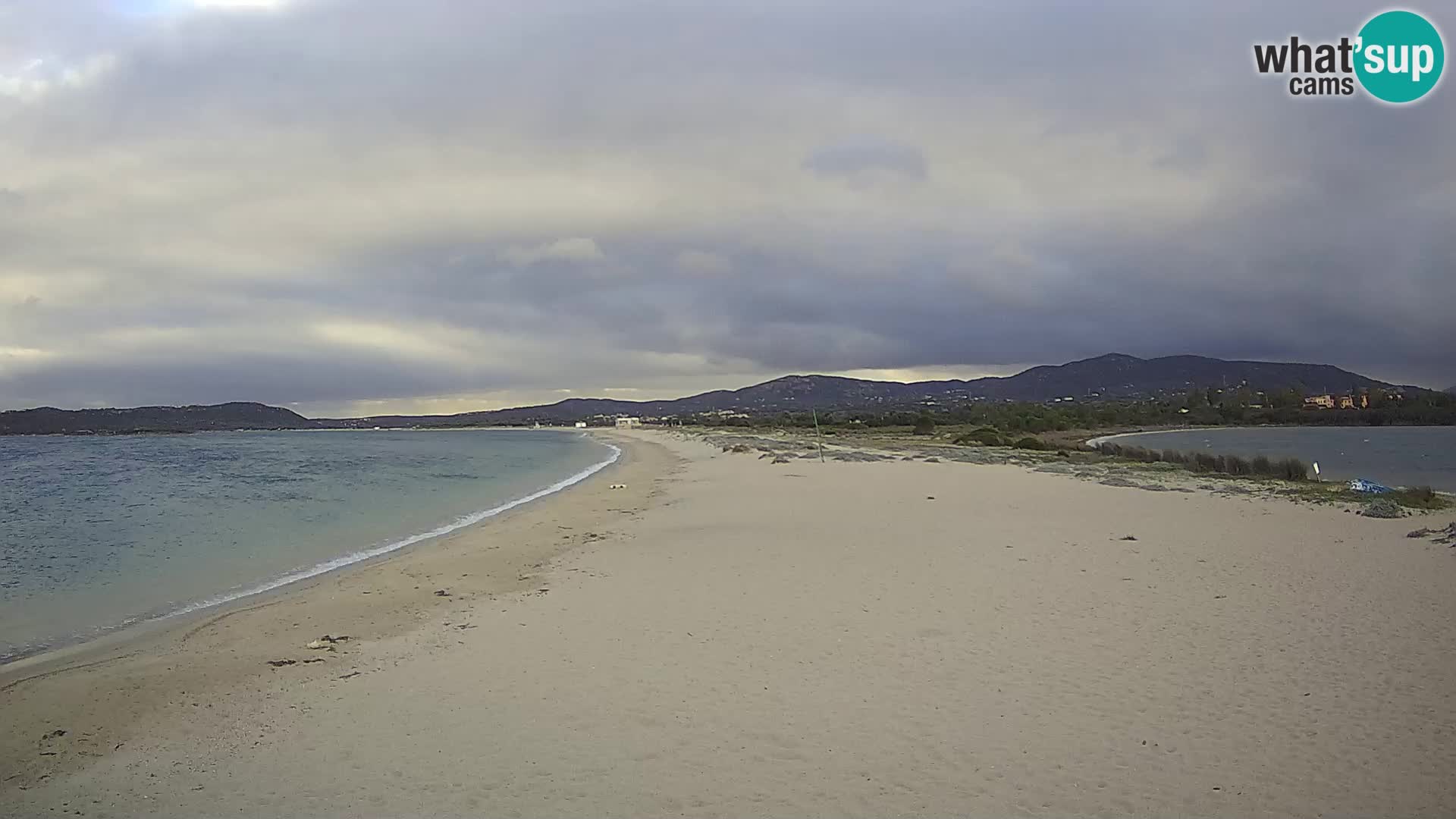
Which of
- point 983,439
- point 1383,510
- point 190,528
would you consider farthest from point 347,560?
point 983,439

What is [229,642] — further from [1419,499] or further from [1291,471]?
[1291,471]

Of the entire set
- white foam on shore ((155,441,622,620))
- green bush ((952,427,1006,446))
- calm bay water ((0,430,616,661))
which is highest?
green bush ((952,427,1006,446))

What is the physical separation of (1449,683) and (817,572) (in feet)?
20.0

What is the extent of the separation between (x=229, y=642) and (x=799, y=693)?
232 inches

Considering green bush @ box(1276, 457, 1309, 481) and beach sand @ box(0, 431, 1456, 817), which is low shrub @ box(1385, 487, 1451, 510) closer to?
green bush @ box(1276, 457, 1309, 481)

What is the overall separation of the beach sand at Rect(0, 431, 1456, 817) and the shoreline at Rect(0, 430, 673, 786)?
0.16 ft

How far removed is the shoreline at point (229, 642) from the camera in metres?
6.05

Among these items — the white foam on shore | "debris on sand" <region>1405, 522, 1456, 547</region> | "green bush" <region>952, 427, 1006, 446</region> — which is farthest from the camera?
"green bush" <region>952, 427, 1006, 446</region>

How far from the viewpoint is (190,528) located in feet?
57.4

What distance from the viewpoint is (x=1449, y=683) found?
19.3 ft

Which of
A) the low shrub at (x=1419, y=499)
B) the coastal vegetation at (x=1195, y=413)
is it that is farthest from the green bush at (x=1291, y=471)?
the coastal vegetation at (x=1195, y=413)

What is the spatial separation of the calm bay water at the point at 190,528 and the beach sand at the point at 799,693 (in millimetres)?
1877

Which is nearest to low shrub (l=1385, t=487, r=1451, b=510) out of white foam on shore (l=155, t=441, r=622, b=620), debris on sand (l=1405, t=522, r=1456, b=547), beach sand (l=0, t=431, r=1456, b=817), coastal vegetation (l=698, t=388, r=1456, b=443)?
debris on sand (l=1405, t=522, r=1456, b=547)

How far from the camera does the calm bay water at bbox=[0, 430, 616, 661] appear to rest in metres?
10.4
